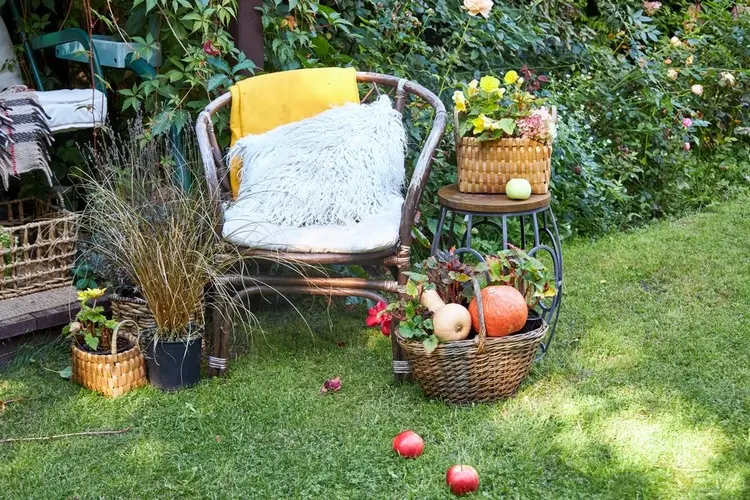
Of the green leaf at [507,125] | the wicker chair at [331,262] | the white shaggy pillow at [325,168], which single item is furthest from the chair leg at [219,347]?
the green leaf at [507,125]

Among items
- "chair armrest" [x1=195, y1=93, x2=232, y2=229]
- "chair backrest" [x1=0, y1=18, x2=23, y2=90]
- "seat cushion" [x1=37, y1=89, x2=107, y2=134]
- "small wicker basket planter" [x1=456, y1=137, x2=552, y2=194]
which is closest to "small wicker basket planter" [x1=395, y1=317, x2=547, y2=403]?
"small wicker basket planter" [x1=456, y1=137, x2=552, y2=194]

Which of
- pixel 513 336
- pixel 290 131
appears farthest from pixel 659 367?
pixel 290 131

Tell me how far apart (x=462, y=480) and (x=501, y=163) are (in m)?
0.99

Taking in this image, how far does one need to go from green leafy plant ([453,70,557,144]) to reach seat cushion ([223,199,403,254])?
37 centimetres

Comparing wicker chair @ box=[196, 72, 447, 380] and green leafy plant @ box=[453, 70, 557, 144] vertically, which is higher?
green leafy plant @ box=[453, 70, 557, 144]

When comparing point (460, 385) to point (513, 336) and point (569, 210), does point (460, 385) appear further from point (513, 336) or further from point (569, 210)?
point (569, 210)

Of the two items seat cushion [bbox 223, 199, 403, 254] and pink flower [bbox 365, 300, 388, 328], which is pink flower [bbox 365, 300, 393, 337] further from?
seat cushion [bbox 223, 199, 403, 254]

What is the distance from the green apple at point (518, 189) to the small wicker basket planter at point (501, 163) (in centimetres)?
5

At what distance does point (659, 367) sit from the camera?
2.39 m

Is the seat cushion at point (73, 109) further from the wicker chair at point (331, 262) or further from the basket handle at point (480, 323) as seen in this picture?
the basket handle at point (480, 323)

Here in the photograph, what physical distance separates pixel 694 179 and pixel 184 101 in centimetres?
281

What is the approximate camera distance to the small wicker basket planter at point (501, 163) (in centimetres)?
234

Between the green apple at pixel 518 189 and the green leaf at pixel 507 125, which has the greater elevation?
the green leaf at pixel 507 125

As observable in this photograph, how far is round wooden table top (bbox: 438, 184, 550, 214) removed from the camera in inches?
89.2
